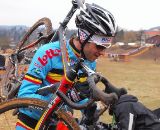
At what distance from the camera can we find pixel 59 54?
421 cm

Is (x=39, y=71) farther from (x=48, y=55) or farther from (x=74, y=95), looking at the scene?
(x=74, y=95)

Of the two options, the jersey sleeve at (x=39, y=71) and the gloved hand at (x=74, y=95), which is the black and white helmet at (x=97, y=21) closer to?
the jersey sleeve at (x=39, y=71)

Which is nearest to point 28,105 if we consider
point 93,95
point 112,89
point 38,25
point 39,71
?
point 39,71

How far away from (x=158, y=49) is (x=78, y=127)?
1734 inches

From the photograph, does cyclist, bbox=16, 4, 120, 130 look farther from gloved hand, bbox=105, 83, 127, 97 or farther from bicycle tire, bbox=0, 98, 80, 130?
gloved hand, bbox=105, 83, 127, 97

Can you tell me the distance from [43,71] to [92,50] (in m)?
0.52

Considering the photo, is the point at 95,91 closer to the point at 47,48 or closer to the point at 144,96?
the point at 47,48

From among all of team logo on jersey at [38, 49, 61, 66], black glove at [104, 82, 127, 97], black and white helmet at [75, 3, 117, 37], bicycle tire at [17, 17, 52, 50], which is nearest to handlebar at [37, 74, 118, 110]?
black glove at [104, 82, 127, 97]

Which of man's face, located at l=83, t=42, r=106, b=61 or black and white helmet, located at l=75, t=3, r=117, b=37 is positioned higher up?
black and white helmet, located at l=75, t=3, r=117, b=37

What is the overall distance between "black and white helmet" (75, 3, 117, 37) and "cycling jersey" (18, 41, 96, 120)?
0.36 meters

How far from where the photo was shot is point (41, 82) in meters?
4.09

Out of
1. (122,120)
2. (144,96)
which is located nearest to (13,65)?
(122,120)

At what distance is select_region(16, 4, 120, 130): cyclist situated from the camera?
157 inches

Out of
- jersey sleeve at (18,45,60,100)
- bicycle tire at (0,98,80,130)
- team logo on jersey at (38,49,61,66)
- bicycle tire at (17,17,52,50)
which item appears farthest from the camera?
bicycle tire at (17,17,52,50)
